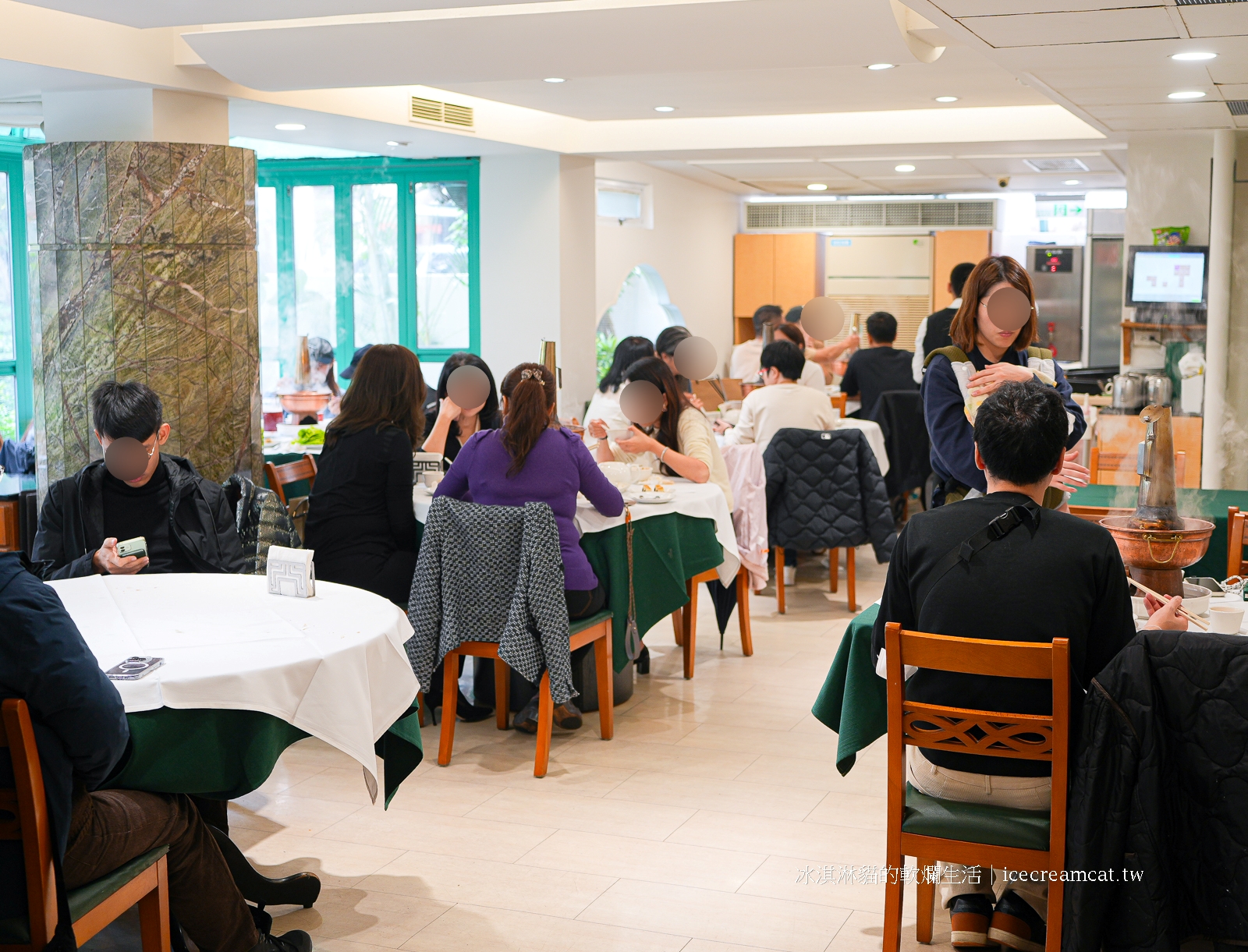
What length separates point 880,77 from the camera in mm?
5734

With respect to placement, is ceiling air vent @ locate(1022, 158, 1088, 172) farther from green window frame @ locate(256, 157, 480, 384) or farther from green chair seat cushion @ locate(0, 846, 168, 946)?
green chair seat cushion @ locate(0, 846, 168, 946)

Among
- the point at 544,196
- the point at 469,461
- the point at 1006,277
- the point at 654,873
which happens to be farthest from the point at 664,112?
the point at 654,873

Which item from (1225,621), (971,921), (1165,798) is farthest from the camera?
(971,921)

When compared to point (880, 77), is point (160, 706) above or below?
below

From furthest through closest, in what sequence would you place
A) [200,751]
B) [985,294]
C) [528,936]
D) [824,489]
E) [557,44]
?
[824,489], [557,44], [985,294], [528,936], [200,751]

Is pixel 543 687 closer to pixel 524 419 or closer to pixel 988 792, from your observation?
pixel 524 419

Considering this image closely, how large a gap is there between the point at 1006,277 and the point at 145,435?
232 cm

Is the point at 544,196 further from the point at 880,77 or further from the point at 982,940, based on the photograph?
the point at 982,940

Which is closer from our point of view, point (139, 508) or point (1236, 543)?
point (1236, 543)

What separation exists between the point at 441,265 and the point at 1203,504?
208 inches

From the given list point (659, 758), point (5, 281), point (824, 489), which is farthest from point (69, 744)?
point (5, 281)

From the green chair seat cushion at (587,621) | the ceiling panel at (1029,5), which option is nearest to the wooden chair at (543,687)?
the green chair seat cushion at (587,621)

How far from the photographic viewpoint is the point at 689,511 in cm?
445

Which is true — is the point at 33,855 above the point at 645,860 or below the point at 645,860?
above
